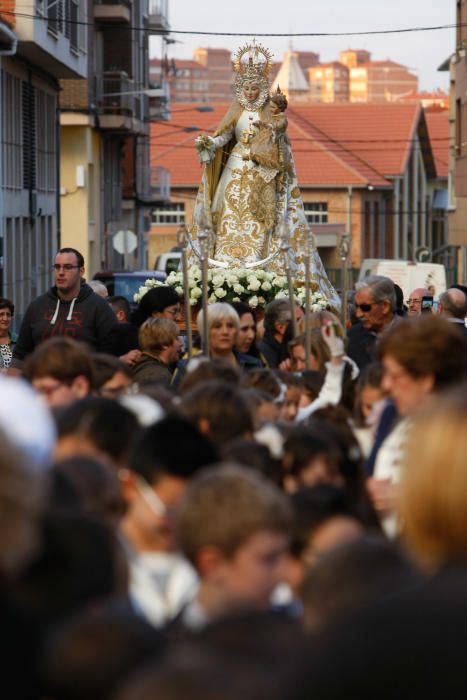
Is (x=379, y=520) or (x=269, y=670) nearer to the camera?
(x=269, y=670)

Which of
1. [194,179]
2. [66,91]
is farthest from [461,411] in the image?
[194,179]

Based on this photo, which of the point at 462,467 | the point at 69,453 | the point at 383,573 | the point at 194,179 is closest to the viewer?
the point at 462,467

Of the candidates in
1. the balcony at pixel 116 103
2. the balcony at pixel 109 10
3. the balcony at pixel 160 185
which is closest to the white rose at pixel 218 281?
the balcony at pixel 116 103

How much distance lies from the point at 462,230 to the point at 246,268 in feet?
109

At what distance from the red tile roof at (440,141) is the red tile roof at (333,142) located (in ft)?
57.1

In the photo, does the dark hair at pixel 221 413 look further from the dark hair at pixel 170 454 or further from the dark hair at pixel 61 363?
the dark hair at pixel 170 454

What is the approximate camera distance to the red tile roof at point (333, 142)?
76.6 metres

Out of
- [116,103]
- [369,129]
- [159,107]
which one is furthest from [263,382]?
[369,129]

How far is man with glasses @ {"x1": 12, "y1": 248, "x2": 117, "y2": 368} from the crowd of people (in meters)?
4.85

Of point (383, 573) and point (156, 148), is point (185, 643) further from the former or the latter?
point (156, 148)

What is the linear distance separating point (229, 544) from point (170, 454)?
110 centimetres

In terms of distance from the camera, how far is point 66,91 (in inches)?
1804

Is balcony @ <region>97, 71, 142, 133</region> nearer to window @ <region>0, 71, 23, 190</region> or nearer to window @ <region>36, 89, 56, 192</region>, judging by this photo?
window @ <region>36, 89, 56, 192</region>

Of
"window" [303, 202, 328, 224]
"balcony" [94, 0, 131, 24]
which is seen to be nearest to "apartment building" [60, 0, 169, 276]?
"balcony" [94, 0, 131, 24]
